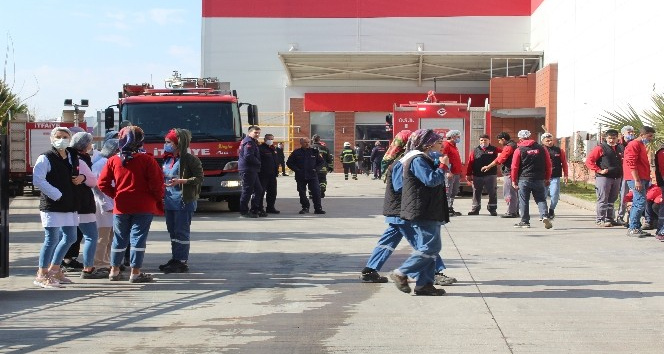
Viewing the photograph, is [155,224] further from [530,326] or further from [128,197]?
[530,326]

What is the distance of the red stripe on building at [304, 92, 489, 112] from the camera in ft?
157

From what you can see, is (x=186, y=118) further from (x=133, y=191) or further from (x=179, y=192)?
(x=133, y=191)

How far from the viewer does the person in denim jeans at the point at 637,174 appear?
1591cm

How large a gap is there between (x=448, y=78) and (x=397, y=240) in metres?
37.5

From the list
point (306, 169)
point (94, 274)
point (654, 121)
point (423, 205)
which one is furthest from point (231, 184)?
point (423, 205)

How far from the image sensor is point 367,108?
48094 mm

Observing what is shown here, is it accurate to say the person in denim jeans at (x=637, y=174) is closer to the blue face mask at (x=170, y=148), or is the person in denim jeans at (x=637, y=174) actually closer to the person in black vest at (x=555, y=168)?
the person in black vest at (x=555, y=168)

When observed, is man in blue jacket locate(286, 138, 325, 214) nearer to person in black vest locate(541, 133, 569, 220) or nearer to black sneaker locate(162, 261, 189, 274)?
person in black vest locate(541, 133, 569, 220)

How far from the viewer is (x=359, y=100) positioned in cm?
4819

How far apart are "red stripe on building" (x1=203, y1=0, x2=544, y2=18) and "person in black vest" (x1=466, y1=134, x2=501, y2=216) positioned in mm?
27454

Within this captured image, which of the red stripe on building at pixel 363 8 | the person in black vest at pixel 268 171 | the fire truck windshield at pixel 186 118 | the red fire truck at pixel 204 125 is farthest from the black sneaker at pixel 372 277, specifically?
the red stripe on building at pixel 363 8

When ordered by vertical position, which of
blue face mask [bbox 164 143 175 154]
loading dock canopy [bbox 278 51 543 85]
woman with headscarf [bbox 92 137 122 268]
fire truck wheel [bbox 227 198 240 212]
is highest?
loading dock canopy [bbox 278 51 543 85]

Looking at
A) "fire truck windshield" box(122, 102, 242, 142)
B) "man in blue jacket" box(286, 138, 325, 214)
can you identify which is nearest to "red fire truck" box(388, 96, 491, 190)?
"man in blue jacket" box(286, 138, 325, 214)

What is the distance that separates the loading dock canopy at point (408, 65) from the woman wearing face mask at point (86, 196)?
3228cm
